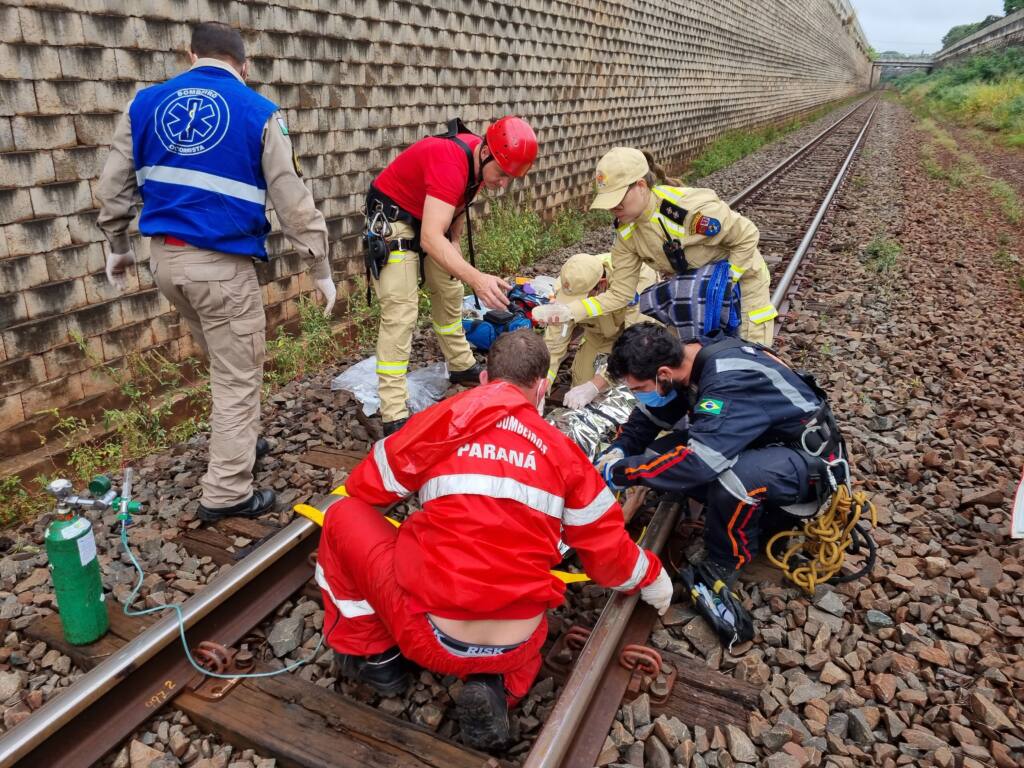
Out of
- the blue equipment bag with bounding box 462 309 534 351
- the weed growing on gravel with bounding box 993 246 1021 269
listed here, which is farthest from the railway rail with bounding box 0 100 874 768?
the weed growing on gravel with bounding box 993 246 1021 269

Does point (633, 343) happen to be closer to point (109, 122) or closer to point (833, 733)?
point (833, 733)

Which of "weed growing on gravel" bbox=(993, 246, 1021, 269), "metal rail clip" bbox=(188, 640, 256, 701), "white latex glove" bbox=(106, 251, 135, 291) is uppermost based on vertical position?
"white latex glove" bbox=(106, 251, 135, 291)

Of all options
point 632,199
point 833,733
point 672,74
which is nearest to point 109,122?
point 632,199

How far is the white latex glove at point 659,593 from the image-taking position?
2.86 metres

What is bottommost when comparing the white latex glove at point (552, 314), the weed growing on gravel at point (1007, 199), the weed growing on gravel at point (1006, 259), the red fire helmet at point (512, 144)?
the weed growing on gravel at point (1006, 259)

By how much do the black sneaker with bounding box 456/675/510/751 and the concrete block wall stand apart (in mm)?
3523

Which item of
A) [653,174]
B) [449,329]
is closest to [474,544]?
[653,174]

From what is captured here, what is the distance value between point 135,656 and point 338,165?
16.6ft

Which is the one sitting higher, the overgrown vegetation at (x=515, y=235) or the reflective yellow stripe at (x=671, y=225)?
the reflective yellow stripe at (x=671, y=225)

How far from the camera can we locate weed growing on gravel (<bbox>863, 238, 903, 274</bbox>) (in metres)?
8.55

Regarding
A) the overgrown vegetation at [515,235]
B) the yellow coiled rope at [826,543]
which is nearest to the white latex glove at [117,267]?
the yellow coiled rope at [826,543]

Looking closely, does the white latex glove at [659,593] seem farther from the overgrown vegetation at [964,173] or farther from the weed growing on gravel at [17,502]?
the overgrown vegetation at [964,173]

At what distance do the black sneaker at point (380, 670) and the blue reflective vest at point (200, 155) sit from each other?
73.8 inches

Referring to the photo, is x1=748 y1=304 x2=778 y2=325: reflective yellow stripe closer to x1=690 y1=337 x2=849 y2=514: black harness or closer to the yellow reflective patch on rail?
x1=690 y1=337 x2=849 y2=514: black harness
